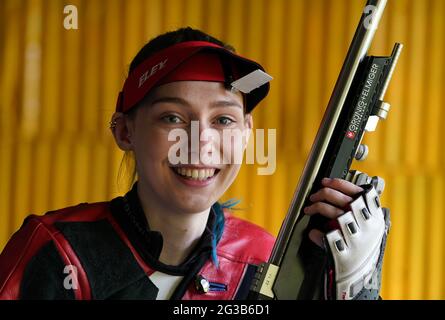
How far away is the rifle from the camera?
98cm

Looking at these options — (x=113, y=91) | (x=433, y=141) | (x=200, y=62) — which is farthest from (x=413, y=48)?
(x=200, y=62)

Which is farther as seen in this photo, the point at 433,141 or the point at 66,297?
the point at 433,141

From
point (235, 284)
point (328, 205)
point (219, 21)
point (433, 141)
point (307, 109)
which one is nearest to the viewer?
point (328, 205)

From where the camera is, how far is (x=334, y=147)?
39.2 inches

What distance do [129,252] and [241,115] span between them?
0.86 ft

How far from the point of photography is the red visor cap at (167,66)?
1.00 meters

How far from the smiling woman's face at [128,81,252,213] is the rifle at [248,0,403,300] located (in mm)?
122

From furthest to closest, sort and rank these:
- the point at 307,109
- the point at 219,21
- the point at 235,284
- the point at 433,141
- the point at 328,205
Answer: the point at 433,141 < the point at 307,109 < the point at 219,21 < the point at 235,284 < the point at 328,205

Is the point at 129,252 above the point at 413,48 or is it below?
below

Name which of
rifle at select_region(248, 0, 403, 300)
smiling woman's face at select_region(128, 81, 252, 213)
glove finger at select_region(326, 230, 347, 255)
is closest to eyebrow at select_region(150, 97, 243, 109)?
smiling woman's face at select_region(128, 81, 252, 213)

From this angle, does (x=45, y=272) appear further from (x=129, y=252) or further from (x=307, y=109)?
(x=307, y=109)

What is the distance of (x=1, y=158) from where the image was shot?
1754 mm

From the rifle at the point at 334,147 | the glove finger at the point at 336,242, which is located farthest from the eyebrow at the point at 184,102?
the glove finger at the point at 336,242
